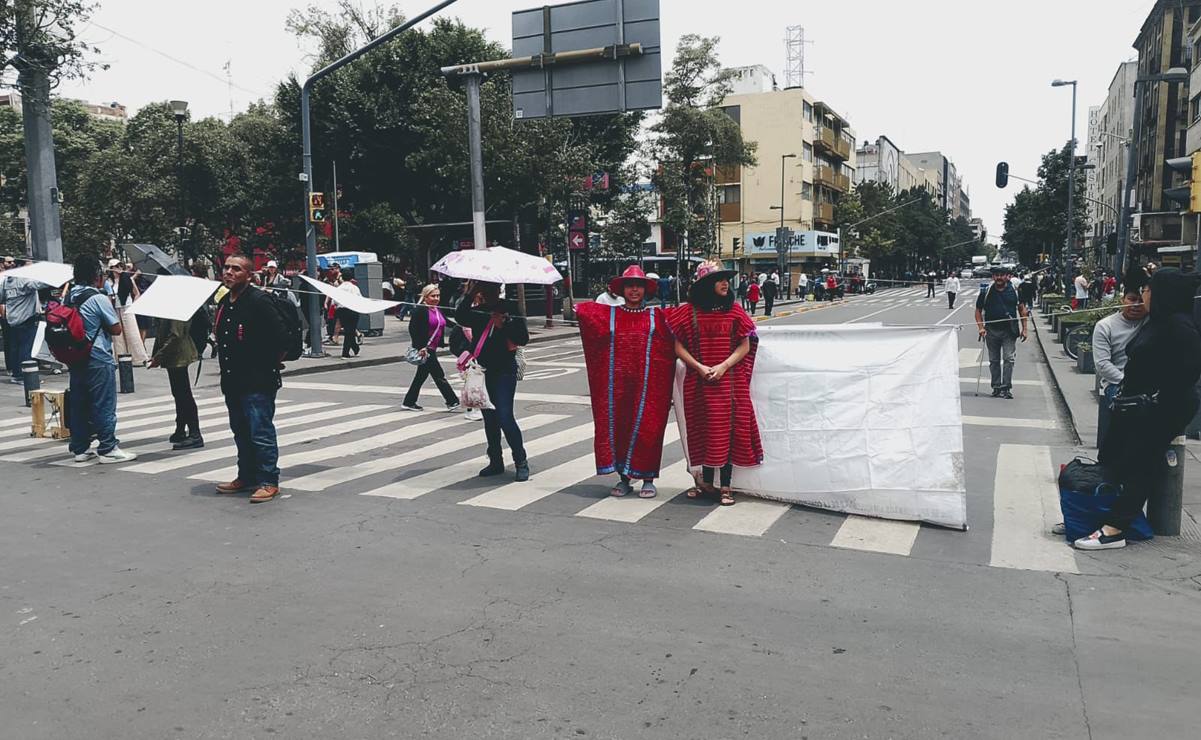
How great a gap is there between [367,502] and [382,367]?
463 inches

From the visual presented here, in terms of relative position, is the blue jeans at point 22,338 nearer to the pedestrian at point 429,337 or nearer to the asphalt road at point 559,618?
the pedestrian at point 429,337

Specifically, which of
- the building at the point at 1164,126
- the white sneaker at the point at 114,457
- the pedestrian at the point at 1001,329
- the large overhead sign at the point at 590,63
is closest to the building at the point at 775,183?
the building at the point at 1164,126

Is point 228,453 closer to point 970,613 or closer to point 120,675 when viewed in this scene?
point 120,675

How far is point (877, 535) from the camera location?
6.27 meters

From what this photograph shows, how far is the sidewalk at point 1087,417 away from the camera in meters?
6.71

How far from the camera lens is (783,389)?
22.9 feet

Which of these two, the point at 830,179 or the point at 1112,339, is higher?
the point at 830,179

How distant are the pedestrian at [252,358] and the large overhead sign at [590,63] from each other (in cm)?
1015

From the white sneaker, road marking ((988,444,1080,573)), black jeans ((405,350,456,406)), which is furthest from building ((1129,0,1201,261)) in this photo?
the white sneaker

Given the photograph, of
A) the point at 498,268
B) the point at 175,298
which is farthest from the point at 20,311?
the point at 498,268

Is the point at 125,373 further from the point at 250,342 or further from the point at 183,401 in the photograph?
the point at 250,342

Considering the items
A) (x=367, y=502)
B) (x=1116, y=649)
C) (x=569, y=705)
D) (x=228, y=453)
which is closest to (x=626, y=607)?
(x=569, y=705)

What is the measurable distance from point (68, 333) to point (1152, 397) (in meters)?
8.30

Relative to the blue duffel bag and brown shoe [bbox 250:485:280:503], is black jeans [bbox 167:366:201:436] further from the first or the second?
the blue duffel bag
